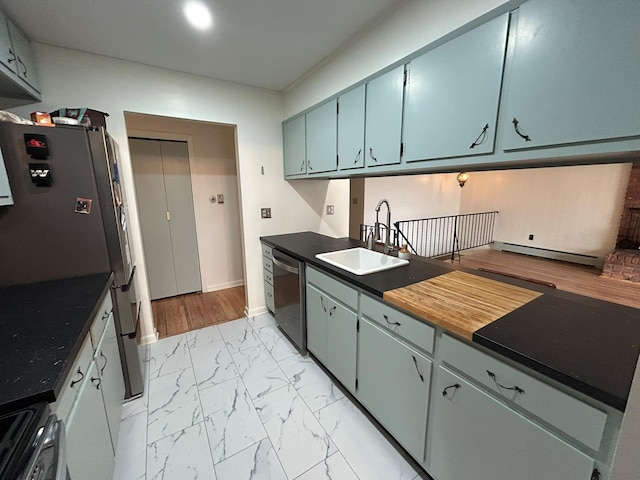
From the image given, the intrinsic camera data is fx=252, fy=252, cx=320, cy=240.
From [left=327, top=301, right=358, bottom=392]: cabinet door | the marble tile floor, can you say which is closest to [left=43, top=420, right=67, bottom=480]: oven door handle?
the marble tile floor

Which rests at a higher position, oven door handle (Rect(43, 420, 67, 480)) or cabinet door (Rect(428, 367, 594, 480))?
oven door handle (Rect(43, 420, 67, 480))

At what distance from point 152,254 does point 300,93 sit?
2.66 meters

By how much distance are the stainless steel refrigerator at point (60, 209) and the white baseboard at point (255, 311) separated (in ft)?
4.60

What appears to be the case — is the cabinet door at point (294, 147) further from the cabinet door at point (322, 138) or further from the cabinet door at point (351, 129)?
the cabinet door at point (351, 129)

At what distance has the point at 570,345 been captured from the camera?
830mm

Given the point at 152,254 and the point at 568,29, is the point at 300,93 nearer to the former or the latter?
the point at 568,29

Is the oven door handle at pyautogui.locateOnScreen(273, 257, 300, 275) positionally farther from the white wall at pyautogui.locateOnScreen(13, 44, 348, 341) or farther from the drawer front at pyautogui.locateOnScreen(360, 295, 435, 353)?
the drawer front at pyautogui.locateOnScreen(360, 295, 435, 353)

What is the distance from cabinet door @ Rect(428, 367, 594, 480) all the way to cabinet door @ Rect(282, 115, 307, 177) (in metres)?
2.13

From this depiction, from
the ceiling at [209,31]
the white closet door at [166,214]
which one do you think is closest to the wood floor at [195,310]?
the white closet door at [166,214]

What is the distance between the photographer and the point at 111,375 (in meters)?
1.37

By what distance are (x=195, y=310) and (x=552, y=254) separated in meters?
6.95

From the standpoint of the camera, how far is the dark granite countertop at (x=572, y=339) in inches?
26.9

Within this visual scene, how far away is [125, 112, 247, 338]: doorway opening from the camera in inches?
118

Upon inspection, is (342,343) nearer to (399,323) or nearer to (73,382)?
(399,323)
